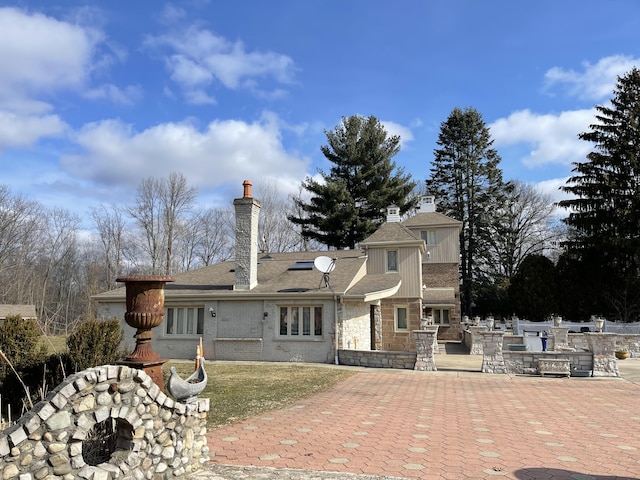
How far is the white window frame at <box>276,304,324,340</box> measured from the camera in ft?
49.1

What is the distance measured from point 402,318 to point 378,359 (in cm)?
653

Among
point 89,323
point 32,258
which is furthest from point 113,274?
point 89,323

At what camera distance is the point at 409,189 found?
3684 cm

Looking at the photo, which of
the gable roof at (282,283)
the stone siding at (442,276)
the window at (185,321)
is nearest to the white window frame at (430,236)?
the stone siding at (442,276)

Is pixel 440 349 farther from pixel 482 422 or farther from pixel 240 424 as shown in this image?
pixel 240 424

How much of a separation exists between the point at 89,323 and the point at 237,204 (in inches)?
342

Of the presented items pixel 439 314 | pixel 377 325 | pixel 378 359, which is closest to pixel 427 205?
pixel 439 314

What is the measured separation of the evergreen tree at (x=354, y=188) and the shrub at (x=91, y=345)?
26.0 metres

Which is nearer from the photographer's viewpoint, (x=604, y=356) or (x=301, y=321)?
(x=604, y=356)

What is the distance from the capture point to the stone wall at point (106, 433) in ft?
10.8

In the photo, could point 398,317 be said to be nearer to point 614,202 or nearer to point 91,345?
point 91,345

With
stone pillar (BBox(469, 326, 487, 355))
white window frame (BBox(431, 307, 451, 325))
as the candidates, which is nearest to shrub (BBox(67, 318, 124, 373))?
stone pillar (BBox(469, 326, 487, 355))

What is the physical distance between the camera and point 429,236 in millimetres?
29516

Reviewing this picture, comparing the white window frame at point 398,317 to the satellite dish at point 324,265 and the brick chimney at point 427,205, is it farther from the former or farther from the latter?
the brick chimney at point 427,205
